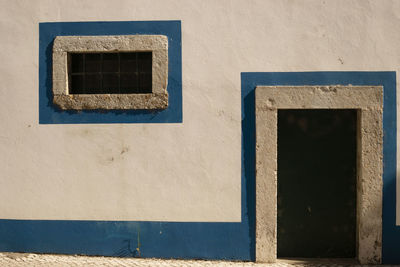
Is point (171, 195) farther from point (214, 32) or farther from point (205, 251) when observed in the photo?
point (214, 32)

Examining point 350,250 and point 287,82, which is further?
point 350,250

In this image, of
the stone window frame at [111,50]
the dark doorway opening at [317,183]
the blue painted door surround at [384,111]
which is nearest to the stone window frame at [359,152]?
the blue painted door surround at [384,111]

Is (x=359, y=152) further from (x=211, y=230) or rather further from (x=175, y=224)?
(x=175, y=224)

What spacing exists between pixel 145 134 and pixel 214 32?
1342 mm

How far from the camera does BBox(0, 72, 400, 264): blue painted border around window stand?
381cm


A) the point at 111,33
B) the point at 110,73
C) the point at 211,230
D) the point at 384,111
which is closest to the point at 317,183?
the point at 384,111

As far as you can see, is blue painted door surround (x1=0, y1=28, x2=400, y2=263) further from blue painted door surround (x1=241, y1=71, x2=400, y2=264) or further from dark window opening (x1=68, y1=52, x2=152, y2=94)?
dark window opening (x1=68, y1=52, x2=152, y2=94)

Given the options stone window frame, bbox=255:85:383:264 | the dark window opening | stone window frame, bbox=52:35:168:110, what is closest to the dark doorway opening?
stone window frame, bbox=255:85:383:264

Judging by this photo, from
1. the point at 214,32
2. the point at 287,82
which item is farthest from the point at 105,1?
the point at 287,82

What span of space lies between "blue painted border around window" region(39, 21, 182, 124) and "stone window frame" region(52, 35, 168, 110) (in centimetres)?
6

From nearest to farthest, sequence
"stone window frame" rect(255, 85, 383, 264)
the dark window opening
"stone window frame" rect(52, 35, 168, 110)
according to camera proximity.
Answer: "stone window frame" rect(255, 85, 383, 264) < "stone window frame" rect(52, 35, 168, 110) < the dark window opening

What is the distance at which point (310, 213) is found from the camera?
415 centimetres

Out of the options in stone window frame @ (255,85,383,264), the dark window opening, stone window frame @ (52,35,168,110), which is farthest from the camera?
the dark window opening

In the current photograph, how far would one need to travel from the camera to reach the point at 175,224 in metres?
3.93
